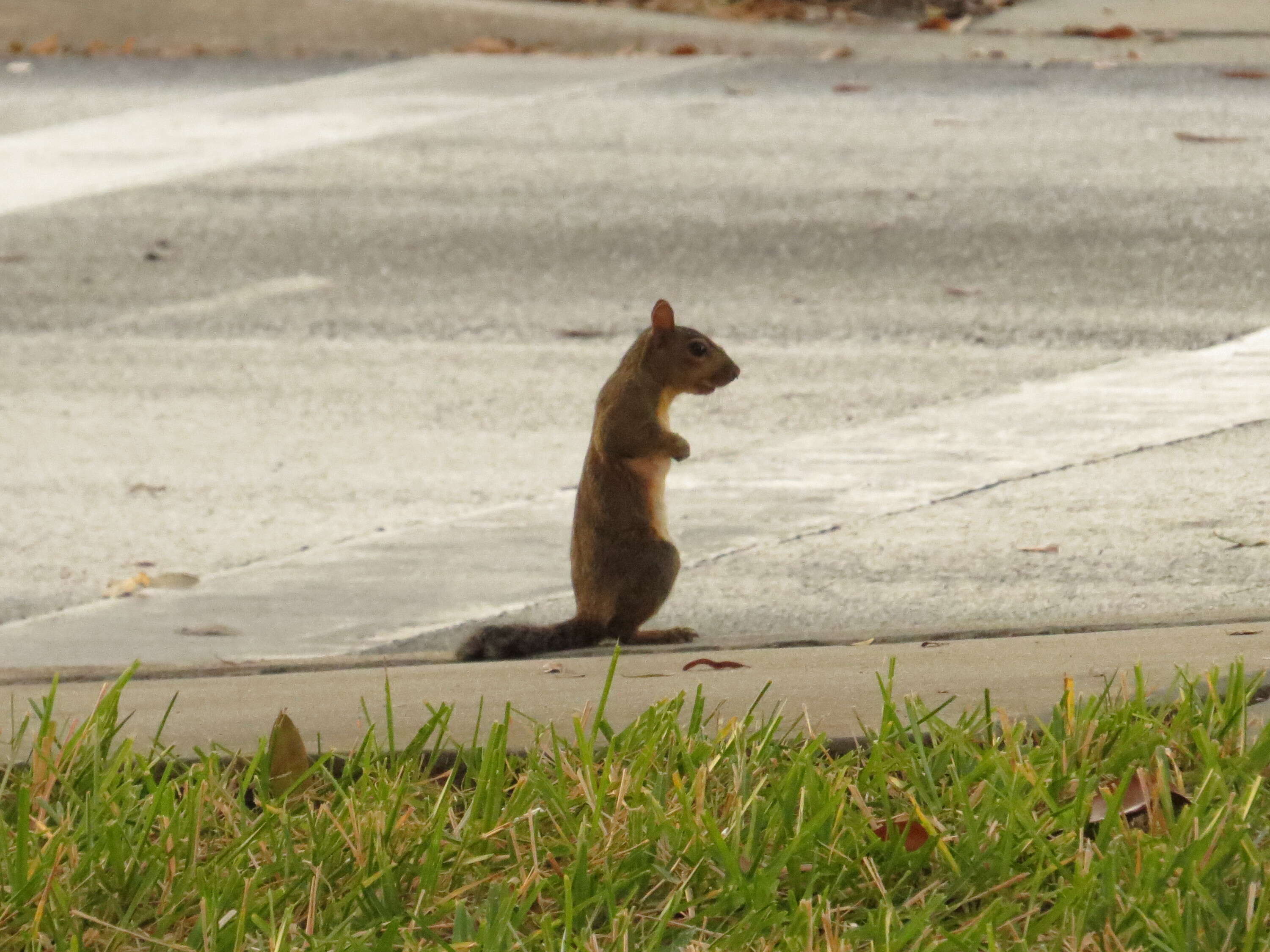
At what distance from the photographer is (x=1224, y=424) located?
19.8 feet

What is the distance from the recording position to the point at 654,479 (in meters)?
4.17

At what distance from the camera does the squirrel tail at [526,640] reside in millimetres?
4039

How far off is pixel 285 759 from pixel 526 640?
1000mm

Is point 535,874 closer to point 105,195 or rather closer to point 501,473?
point 501,473

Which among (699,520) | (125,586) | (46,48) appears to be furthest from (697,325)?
(46,48)

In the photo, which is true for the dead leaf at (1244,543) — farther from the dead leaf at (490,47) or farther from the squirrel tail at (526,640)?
the dead leaf at (490,47)

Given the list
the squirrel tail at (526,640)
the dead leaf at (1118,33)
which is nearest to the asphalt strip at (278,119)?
the dead leaf at (1118,33)

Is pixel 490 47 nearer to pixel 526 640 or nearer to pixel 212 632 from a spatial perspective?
pixel 212 632

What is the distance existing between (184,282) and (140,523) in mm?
2764

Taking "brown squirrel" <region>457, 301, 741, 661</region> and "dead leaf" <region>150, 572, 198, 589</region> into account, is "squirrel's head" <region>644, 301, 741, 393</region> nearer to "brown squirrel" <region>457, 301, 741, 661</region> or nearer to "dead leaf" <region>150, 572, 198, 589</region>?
"brown squirrel" <region>457, 301, 741, 661</region>

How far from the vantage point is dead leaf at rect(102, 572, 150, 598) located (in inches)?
202

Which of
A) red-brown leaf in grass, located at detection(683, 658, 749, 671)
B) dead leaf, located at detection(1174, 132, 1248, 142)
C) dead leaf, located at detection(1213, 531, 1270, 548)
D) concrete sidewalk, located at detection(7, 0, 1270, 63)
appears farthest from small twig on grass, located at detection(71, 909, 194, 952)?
concrete sidewalk, located at detection(7, 0, 1270, 63)

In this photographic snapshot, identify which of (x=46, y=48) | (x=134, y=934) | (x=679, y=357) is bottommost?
(x=134, y=934)

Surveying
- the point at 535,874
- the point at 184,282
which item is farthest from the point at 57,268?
the point at 535,874
